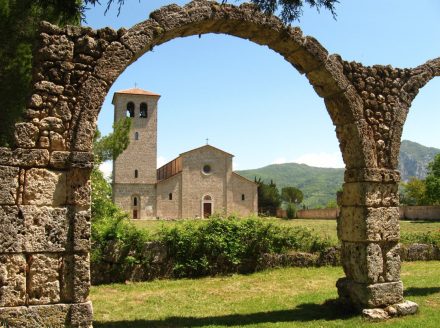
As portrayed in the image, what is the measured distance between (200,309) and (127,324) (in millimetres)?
1637

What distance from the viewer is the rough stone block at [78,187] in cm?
572

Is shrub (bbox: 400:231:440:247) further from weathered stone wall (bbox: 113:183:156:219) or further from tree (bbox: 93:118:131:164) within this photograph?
weathered stone wall (bbox: 113:183:156:219)

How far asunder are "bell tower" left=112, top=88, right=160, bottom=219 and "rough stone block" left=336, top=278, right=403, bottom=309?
142 feet

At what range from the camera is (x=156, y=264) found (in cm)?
1188

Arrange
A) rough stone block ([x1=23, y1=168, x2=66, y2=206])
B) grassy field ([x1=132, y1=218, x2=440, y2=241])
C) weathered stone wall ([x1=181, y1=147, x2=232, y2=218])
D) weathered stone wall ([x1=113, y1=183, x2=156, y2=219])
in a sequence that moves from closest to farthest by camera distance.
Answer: rough stone block ([x1=23, y1=168, x2=66, y2=206])
grassy field ([x1=132, y1=218, x2=440, y2=241])
weathered stone wall ([x1=113, y1=183, x2=156, y2=219])
weathered stone wall ([x1=181, y1=147, x2=232, y2=218])

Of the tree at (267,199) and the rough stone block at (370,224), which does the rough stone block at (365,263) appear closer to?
the rough stone block at (370,224)

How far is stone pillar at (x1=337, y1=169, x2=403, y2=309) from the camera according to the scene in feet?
24.3

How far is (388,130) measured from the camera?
26.3 ft

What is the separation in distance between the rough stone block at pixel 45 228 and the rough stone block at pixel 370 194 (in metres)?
4.79

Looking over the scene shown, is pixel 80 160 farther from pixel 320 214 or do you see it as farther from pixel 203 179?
pixel 320 214

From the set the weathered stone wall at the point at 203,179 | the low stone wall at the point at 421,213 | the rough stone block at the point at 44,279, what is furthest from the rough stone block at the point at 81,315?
the weathered stone wall at the point at 203,179

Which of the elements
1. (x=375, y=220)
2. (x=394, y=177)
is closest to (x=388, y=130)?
(x=394, y=177)

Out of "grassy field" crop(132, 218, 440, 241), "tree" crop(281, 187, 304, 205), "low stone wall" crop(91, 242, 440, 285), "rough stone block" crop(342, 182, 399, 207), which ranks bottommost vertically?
"low stone wall" crop(91, 242, 440, 285)

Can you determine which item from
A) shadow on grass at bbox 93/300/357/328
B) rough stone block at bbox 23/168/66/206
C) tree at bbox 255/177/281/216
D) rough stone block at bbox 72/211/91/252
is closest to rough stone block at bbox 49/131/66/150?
rough stone block at bbox 23/168/66/206
